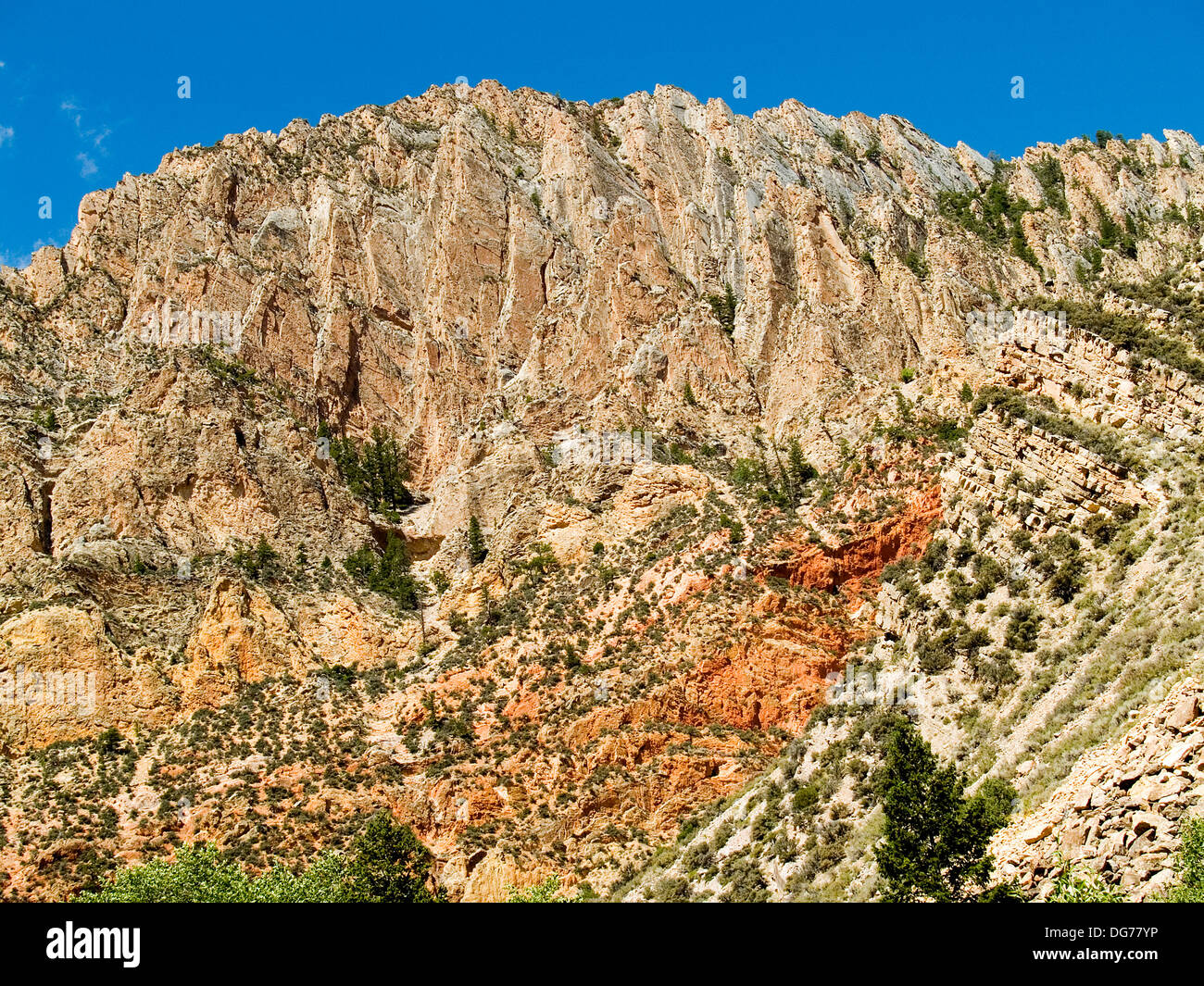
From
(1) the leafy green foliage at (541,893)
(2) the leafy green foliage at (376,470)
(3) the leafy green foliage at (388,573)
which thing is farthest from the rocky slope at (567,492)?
(3) the leafy green foliage at (388,573)

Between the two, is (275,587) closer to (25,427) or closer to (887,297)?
(25,427)

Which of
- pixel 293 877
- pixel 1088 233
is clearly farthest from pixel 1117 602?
pixel 1088 233

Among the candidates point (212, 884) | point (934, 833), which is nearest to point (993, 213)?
point (934, 833)

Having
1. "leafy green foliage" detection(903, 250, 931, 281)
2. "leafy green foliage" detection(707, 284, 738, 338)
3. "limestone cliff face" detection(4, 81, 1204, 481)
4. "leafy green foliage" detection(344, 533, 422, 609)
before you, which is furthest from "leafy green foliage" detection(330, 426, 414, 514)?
"leafy green foliage" detection(903, 250, 931, 281)

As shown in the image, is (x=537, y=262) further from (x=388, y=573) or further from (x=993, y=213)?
(x=993, y=213)

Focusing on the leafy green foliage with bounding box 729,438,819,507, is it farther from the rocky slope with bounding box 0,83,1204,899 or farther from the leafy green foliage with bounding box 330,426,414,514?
the leafy green foliage with bounding box 330,426,414,514

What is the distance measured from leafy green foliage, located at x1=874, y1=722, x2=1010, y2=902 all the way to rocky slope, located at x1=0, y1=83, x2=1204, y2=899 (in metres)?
1.40

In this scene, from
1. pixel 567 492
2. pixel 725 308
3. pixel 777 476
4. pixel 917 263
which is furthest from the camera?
pixel 917 263

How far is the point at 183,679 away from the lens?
5962 cm

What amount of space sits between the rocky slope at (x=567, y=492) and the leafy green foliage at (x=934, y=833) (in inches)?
55.0

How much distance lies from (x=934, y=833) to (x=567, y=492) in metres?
44.2

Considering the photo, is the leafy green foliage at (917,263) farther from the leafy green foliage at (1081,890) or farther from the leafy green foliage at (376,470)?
the leafy green foliage at (1081,890)

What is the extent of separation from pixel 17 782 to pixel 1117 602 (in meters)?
47.5

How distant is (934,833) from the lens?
28.2 m
